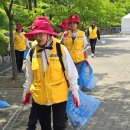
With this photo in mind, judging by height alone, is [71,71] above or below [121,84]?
above

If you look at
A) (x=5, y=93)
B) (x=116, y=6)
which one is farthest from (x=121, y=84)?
(x=116, y=6)

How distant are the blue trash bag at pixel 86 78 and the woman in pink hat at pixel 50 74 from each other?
154 inches

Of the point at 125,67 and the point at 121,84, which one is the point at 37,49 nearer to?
the point at 121,84

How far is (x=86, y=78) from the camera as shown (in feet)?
31.6

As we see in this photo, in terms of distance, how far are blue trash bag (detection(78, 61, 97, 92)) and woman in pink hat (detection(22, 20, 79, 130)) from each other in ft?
12.9

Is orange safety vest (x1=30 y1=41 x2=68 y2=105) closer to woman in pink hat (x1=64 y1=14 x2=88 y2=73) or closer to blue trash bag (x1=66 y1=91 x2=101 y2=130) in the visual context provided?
blue trash bag (x1=66 y1=91 x2=101 y2=130)

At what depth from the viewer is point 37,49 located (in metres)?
5.02

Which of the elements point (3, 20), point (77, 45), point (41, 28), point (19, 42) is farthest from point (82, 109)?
point (3, 20)

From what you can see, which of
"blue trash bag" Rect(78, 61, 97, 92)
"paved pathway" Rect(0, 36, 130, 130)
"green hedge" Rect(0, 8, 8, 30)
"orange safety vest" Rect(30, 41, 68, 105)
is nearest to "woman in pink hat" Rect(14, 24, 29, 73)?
"green hedge" Rect(0, 8, 8, 30)

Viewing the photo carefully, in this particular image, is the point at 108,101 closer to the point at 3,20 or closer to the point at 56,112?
the point at 56,112

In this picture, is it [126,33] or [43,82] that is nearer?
[43,82]

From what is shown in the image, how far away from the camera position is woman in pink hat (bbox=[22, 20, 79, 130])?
4941 mm

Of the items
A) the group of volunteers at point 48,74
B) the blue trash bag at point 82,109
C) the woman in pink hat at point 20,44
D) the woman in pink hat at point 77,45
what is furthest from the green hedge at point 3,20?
the group of volunteers at point 48,74

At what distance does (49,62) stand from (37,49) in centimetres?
22
